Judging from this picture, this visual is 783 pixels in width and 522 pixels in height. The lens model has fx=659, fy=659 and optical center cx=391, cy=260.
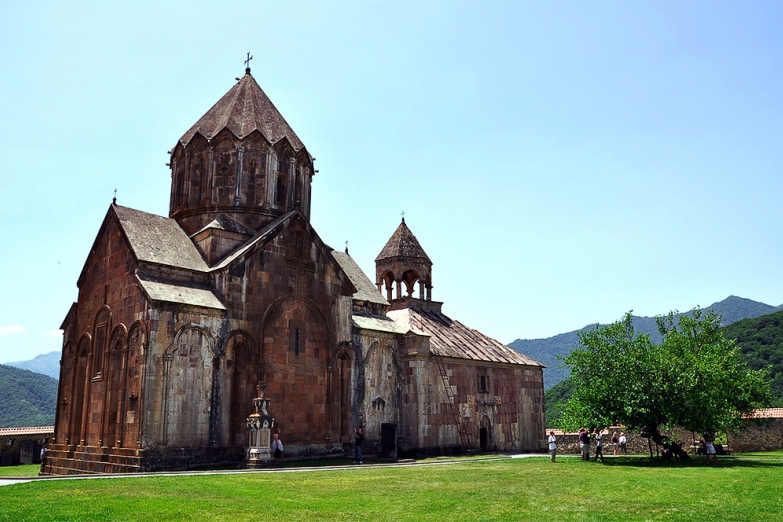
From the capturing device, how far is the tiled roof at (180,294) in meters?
22.3

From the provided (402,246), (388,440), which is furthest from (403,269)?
(388,440)

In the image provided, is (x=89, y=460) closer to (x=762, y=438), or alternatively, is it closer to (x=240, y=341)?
(x=240, y=341)

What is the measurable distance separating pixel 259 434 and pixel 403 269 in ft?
55.5

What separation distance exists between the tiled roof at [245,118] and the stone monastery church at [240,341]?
10 centimetres

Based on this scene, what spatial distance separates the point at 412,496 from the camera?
42.5 ft

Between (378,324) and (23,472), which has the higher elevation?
(378,324)

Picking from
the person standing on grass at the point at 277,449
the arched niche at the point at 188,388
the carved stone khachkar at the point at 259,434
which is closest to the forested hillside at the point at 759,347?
the person standing on grass at the point at 277,449

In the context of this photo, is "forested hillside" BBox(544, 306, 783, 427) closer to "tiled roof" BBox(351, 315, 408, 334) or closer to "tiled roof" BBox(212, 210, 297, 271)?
"tiled roof" BBox(351, 315, 408, 334)

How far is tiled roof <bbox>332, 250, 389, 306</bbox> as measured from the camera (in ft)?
102

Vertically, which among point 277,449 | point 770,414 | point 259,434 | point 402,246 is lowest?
point 277,449

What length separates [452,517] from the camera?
34.4 ft

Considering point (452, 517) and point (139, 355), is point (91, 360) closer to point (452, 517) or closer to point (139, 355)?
point (139, 355)

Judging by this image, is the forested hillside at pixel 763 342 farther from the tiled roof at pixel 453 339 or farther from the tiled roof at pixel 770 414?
the tiled roof at pixel 453 339

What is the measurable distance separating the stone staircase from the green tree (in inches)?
593
